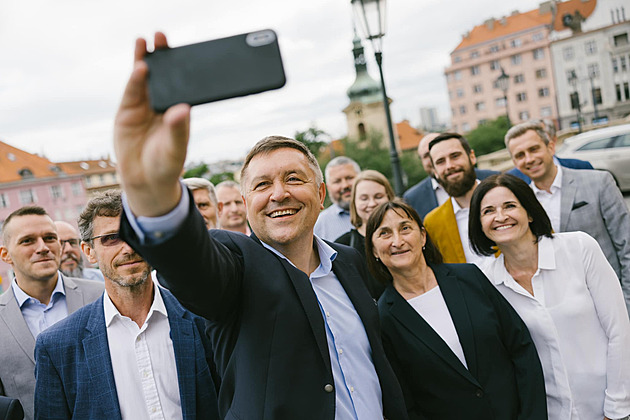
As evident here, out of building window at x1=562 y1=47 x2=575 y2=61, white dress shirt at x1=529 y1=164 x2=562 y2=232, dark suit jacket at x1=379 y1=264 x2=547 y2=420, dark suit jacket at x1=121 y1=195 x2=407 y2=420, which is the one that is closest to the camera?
dark suit jacket at x1=121 y1=195 x2=407 y2=420

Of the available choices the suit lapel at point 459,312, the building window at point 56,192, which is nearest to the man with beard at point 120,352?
the suit lapel at point 459,312

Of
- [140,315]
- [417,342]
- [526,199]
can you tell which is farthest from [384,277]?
[140,315]

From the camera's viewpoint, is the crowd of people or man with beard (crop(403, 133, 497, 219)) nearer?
the crowd of people

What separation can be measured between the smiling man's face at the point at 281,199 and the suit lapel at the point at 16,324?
2055 millimetres

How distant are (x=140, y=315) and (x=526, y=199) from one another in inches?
95.4

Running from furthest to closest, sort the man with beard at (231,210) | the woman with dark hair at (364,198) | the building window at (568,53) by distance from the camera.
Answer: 1. the building window at (568,53)
2. the man with beard at (231,210)
3. the woman with dark hair at (364,198)

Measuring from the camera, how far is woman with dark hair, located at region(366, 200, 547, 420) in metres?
2.66

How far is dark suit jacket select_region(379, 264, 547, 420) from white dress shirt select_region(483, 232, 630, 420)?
0.46 feet

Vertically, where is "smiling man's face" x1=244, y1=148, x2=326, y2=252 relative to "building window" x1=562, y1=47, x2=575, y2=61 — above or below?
below

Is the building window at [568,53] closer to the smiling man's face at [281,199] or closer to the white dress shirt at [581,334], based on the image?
the white dress shirt at [581,334]

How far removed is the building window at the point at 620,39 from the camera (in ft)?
198

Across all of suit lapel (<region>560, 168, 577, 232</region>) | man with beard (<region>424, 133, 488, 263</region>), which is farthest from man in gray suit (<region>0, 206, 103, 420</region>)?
suit lapel (<region>560, 168, 577, 232</region>)

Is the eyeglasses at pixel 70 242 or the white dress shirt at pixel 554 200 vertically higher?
the eyeglasses at pixel 70 242

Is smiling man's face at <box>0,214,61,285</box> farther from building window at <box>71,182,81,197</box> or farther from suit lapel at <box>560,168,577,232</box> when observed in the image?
building window at <box>71,182,81,197</box>
